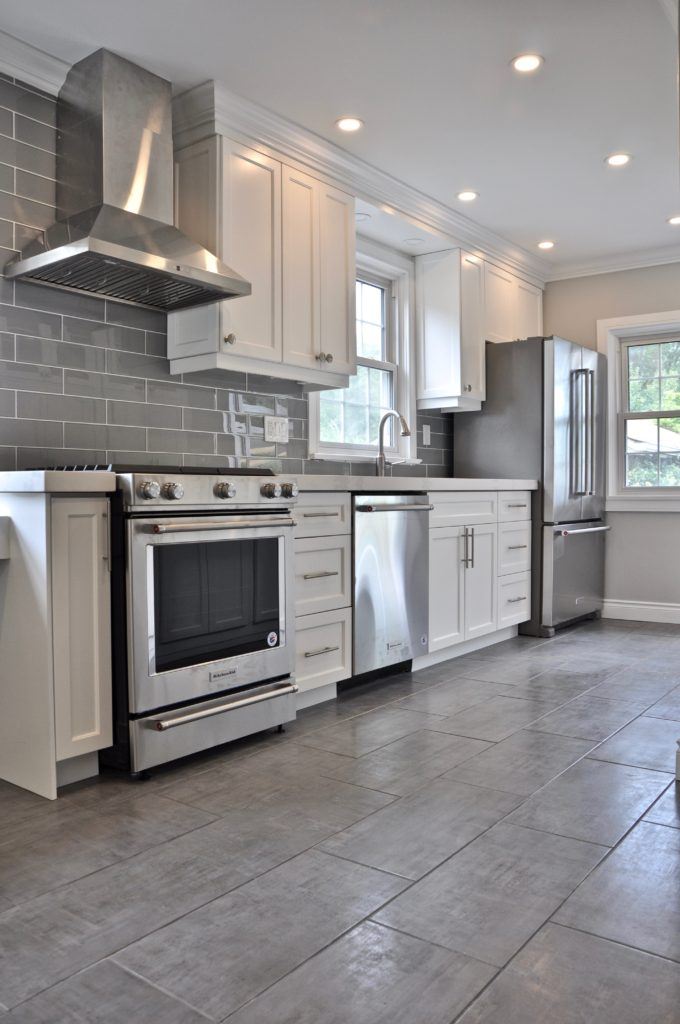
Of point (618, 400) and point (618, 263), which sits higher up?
point (618, 263)

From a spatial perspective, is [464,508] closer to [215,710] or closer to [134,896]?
[215,710]

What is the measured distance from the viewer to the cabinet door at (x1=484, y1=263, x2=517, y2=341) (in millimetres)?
5125

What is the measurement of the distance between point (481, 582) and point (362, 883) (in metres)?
2.74

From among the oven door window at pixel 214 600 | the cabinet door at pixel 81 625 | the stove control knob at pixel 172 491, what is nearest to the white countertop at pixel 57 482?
the cabinet door at pixel 81 625

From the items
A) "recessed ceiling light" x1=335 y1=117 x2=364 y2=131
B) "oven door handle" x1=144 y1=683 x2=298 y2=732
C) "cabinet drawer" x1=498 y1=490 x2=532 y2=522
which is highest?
"recessed ceiling light" x1=335 y1=117 x2=364 y2=131

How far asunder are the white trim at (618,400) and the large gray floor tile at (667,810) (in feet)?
11.3

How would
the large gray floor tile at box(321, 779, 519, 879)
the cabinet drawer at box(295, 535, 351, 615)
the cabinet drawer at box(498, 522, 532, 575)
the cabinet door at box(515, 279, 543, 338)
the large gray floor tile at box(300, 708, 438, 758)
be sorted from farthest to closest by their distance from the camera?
the cabinet door at box(515, 279, 543, 338) < the cabinet drawer at box(498, 522, 532, 575) < the cabinet drawer at box(295, 535, 351, 615) < the large gray floor tile at box(300, 708, 438, 758) < the large gray floor tile at box(321, 779, 519, 879)

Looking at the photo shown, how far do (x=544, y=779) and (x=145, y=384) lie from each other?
2.05 metres

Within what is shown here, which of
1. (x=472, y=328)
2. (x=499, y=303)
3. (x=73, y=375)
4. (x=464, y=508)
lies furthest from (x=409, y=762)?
(x=499, y=303)

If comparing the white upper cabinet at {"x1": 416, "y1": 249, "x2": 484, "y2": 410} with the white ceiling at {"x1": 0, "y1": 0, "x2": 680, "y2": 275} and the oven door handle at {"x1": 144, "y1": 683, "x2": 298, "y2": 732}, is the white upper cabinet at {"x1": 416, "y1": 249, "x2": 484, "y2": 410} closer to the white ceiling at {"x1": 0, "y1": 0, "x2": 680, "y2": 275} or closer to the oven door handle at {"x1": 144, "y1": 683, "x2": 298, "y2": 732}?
the white ceiling at {"x1": 0, "y1": 0, "x2": 680, "y2": 275}

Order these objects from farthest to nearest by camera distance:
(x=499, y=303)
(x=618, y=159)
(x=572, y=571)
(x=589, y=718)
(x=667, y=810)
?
1. (x=499, y=303)
2. (x=572, y=571)
3. (x=618, y=159)
4. (x=589, y=718)
5. (x=667, y=810)

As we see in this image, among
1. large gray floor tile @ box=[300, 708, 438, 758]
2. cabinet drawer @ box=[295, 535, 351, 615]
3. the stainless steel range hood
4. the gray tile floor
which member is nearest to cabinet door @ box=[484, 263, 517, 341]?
cabinet drawer @ box=[295, 535, 351, 615]

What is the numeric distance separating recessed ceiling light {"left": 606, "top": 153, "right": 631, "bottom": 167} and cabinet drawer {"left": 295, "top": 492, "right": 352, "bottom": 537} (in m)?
2.15

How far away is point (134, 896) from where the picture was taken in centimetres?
171
